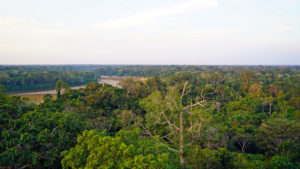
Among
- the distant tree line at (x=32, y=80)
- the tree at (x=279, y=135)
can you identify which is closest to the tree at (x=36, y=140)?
the tree at (x=279, y=135)

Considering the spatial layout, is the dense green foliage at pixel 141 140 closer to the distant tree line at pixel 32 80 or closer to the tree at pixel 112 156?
the tree at pixel 112 156

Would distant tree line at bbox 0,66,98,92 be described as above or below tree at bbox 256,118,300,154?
above

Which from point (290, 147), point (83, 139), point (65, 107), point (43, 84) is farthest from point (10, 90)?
point (290, 147)

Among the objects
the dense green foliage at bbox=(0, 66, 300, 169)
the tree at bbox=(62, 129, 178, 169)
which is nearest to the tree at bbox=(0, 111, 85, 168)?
the dense green foliage at bbox=(0, 66, 300, 169)

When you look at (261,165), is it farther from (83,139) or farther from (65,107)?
(65,107)

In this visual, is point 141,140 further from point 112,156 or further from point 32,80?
point 32,80

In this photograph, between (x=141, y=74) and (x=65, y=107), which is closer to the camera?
(x=65, y=107)

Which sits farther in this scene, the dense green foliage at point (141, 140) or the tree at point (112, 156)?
the dense green foliage at point (141, 140)

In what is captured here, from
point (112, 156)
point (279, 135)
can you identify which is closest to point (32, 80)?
point (112, 156)

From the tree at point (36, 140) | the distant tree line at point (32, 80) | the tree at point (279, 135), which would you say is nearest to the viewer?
the tree at point (36, 140)

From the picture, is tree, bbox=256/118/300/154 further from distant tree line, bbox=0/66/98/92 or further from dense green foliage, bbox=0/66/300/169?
distant tree line, bbox=0/66/98/92

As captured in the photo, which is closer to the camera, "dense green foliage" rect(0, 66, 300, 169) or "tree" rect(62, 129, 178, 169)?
"tree" rect(62, 129, 178, 169)
